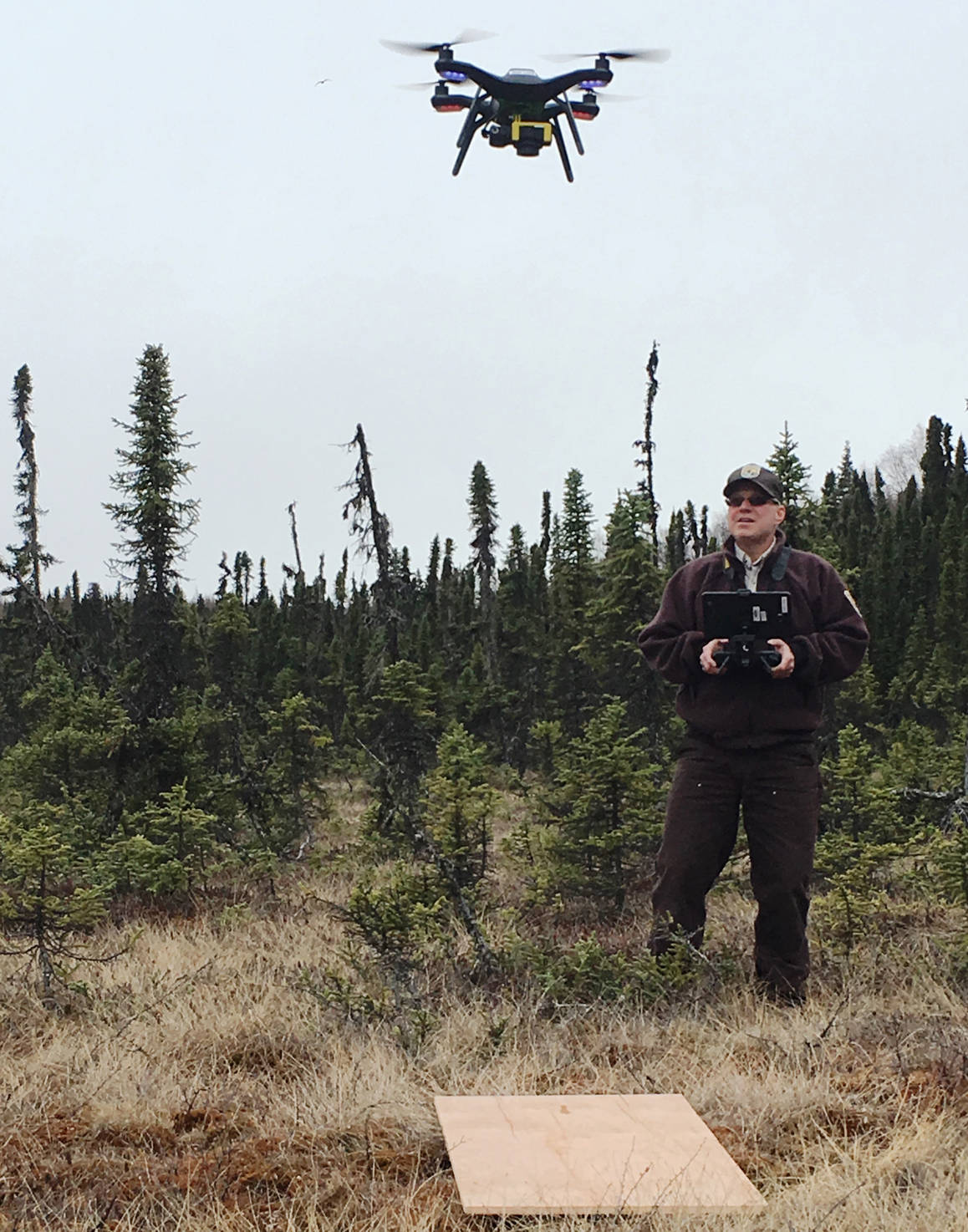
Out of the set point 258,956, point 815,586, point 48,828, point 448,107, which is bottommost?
point 258,956

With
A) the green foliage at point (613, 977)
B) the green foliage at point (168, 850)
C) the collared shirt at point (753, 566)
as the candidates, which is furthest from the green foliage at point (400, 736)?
the collared shirt at point (753, 566)

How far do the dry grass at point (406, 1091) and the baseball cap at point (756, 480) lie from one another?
7.90 ft

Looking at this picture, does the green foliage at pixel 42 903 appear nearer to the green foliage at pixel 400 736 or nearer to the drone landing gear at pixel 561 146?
the green foliage at pixel 400 736

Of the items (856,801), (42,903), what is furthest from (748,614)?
(42,903)

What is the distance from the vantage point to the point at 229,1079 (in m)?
4.40

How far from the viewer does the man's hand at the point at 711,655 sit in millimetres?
5230

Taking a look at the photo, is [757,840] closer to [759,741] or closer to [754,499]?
[759,741]

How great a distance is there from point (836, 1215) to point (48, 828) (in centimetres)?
445

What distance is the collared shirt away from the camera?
5.61 metres

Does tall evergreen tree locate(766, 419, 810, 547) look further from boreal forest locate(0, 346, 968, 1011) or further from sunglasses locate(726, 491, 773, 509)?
sunglasses locate(726, 491, 773, 509)

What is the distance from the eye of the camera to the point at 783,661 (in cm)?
516

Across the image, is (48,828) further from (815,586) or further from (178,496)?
(178,496)

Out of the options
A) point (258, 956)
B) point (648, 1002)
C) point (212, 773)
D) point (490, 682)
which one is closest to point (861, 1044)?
point (648, 1002)

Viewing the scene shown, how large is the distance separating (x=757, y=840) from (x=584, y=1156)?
2349mm
